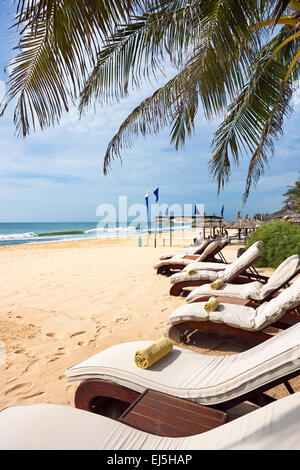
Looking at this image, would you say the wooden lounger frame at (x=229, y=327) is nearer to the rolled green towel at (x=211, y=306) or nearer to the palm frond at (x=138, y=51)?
the rolled green towel at (x=211, y=306)

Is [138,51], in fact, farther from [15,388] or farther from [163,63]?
[15,388]

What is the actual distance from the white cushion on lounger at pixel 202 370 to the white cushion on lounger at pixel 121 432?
473 mm

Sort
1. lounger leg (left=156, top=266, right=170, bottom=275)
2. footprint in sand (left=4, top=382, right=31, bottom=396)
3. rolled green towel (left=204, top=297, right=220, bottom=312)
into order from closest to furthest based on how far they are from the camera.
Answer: footprint in sand (left=4, top=382, right=31, bottom=396), rolled green towel (left=204, top=297, right=220, bottom=312), lounger leg (left=156, top=266, right=170, bottom=275)

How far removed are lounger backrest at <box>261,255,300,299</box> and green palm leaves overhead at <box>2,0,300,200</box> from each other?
2.46 meters

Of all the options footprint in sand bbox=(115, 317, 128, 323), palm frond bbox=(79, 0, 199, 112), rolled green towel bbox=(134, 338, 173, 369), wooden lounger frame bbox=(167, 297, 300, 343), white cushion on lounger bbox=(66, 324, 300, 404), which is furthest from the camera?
footprint in sand bbox=(115, 317, 128, 323)

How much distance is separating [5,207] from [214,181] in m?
73.1

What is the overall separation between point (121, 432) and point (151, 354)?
732 millimetres

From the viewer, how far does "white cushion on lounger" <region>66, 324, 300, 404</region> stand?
5.14ft

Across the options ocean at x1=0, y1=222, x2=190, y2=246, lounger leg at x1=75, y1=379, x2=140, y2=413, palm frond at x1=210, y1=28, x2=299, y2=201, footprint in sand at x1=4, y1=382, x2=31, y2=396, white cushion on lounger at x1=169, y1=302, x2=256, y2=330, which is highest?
palm frond at x1=210, y1=28, x2=299, y2=201

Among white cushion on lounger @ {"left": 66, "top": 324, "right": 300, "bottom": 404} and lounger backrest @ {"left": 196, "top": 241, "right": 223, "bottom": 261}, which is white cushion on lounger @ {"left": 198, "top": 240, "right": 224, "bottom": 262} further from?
white cushion on lounger @ {"left": 66, "top": 324, "right": 300, "bottom": 404}

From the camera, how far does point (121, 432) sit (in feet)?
4.12

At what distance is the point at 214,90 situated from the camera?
12.8 feet

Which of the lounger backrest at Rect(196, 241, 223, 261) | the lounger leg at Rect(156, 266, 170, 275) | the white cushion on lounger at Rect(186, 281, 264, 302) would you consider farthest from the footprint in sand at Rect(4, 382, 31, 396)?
the lounger leg at Rect(156, 266, 170, 275)

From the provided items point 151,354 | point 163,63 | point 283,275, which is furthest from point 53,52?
Answer: point 283,275
